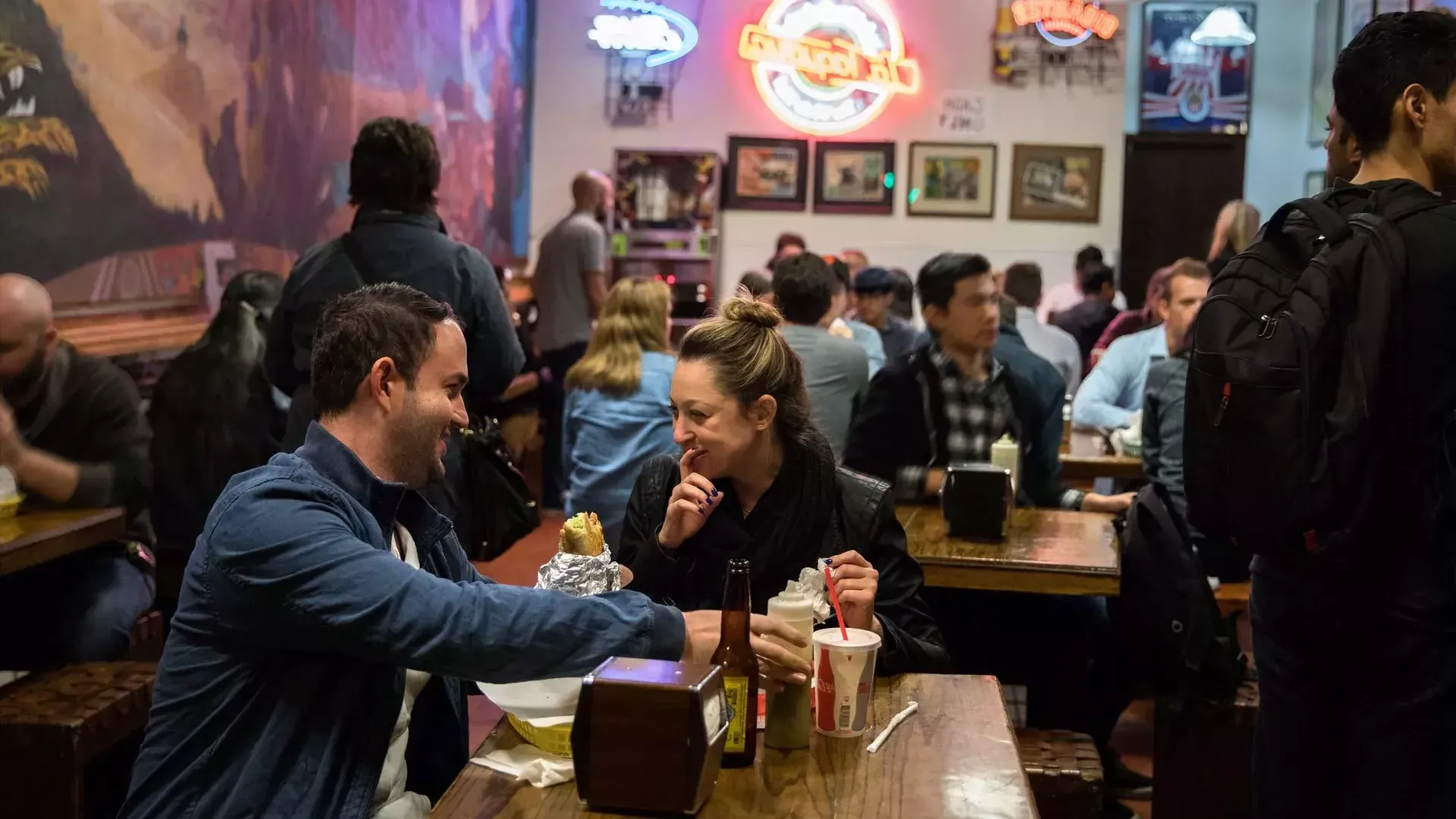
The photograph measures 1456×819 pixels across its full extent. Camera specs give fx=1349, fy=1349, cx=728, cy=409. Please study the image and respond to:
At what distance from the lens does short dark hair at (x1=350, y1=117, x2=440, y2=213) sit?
11.8ft

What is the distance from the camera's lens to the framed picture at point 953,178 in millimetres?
10234

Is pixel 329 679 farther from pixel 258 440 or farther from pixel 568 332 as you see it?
pixel 568 332

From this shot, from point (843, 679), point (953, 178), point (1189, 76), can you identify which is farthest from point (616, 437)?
point (1189, 76)

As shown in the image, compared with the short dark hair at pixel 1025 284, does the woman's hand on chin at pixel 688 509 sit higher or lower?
lower

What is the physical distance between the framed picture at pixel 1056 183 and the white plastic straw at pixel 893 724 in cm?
865

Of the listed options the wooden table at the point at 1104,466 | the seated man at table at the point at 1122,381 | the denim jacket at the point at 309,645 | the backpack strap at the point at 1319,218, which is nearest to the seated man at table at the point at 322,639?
the denim jacket at the point at 309,645

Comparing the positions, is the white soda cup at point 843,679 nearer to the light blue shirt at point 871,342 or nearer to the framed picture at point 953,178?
the light blue shirt at point 871,342

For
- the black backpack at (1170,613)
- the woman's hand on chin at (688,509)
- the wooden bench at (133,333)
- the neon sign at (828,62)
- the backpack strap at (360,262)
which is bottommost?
the black backpack at (1170,613)

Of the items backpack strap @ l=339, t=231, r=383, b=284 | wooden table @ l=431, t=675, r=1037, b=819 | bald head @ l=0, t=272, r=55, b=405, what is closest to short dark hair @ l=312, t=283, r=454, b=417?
wooden table @ l=431, t=675, r=1037, b=819

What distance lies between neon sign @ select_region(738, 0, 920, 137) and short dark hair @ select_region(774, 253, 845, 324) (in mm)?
5495

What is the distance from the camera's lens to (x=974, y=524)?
331 cm

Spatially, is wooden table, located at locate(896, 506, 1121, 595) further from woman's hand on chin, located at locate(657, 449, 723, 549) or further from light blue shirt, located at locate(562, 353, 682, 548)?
light blue shirt, located at locate(562, 353, 682, 548)

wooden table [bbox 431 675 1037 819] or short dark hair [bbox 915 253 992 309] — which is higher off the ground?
short dark hair [bbox 915 253 992 309]

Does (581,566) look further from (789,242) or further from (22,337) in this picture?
(789,242)
